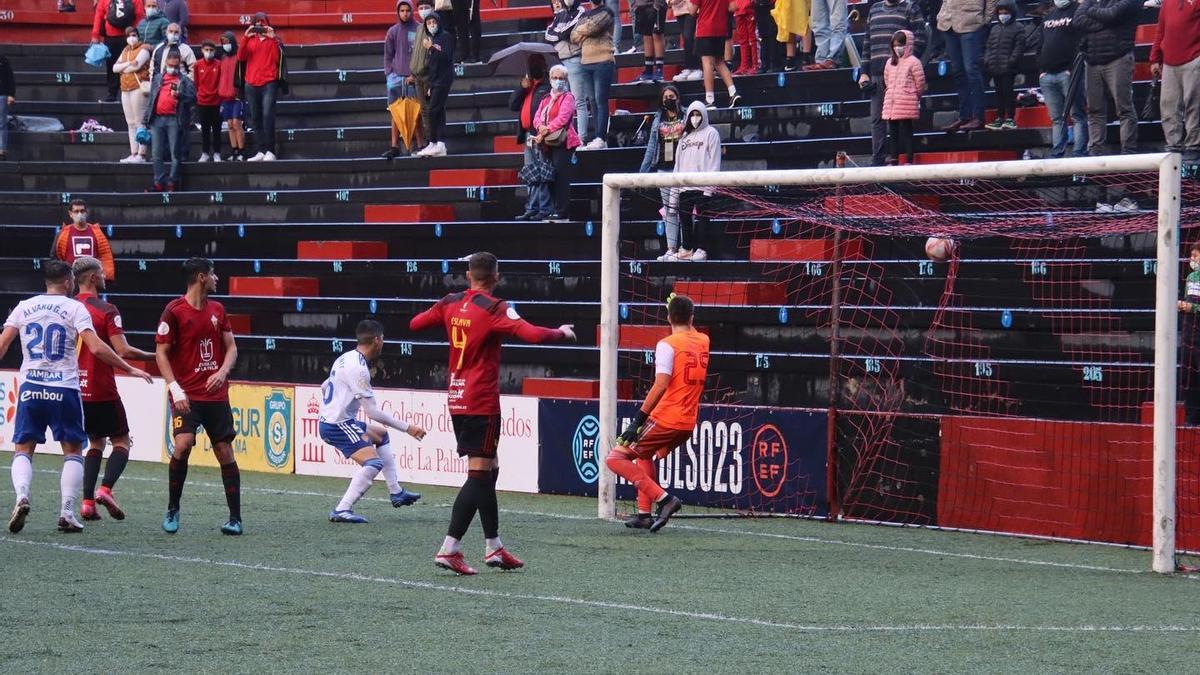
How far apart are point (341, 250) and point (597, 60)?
4.70 metres

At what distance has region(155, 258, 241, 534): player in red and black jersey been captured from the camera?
12.7 m

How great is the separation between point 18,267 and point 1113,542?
58.6 ft

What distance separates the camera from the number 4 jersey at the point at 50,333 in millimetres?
12719

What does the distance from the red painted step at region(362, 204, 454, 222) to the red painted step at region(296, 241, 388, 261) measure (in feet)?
1.85

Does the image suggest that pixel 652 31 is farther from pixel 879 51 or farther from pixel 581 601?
pixel 581 601

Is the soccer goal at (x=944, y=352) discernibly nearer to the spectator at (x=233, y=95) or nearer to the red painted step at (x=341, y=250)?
the red painted step at (x=341, y=250)

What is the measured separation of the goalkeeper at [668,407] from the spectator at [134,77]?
1553cm

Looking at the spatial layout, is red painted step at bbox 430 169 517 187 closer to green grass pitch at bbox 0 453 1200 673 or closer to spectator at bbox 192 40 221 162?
spectator at bbox 192 40 221 162

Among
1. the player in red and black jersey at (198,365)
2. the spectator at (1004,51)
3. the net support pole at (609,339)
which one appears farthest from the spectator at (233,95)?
the player in red and black jersey at (198,365)

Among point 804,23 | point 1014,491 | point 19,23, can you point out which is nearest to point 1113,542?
point 1014,491

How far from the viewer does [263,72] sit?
25562mm

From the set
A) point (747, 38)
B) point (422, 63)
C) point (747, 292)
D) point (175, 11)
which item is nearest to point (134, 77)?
point (175, 11)

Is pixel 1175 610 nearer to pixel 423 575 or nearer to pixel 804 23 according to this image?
pixel 423 575

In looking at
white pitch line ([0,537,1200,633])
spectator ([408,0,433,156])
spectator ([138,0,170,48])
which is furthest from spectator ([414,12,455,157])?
white pitch line ([0,537,1200,633])
